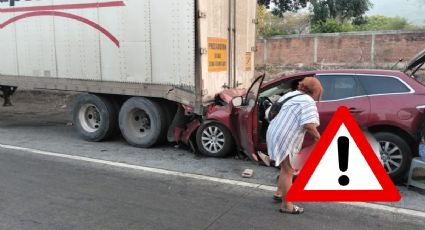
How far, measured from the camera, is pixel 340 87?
6344mm

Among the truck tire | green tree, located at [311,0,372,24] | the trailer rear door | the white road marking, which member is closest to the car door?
the white road marking

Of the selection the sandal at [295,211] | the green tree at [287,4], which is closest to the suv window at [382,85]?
the sandal at [295,211]

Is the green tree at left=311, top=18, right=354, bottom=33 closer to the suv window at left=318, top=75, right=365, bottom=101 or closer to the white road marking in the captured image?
the suv window at left=318, top=75, right=365, bottom=101

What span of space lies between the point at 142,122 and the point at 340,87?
13.0 feet

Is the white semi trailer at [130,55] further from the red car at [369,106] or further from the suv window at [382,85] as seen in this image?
the suv window at [382,85]

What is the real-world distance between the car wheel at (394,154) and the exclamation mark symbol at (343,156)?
7.17 feet

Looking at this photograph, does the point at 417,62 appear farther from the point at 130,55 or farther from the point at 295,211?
the point at 130,55

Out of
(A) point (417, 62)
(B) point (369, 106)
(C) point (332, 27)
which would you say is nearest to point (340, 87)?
(B) point (369, 106)

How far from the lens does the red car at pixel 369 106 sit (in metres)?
5.87

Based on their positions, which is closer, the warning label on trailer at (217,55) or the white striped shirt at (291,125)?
the white striped shirt at (291,125)

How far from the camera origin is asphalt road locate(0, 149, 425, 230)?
4566 millimetres

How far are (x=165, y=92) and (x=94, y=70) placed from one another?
5.62 ft

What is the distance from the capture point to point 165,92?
786cm

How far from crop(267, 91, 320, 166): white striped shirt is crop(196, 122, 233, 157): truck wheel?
8.15ft
